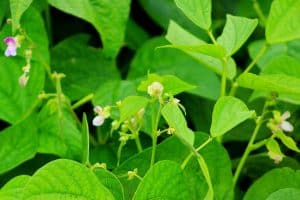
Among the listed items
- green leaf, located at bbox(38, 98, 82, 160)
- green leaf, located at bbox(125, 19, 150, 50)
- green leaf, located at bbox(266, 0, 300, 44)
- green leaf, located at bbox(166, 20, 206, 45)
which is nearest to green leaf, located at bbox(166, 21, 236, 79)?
green leaf, located at bbox(166, 20, 206, 45)

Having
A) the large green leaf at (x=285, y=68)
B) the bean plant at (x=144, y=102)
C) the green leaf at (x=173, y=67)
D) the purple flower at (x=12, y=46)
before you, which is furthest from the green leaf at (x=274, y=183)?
the purple flower at (x=12, y=46)

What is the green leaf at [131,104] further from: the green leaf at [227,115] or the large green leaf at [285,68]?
the large green leaf at [285,68]

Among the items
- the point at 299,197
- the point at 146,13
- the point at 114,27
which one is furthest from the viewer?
the point at 146,13

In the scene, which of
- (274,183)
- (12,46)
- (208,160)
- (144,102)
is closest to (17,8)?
(12,46)

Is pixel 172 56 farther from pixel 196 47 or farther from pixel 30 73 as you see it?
pixel 196 47

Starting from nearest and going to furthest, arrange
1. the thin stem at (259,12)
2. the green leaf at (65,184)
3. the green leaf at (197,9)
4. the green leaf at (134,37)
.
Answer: the green leaf at (65,184), the green leaf at (197,9), the thin stem at (259,12), the green leaf at (134,37)

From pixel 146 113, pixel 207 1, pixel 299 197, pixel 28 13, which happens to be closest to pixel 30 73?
pixel 28 13

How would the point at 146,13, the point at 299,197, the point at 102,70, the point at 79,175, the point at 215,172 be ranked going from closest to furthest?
the point at 79,175, the point at 299,197, the point at 215,172, the point at 102,70, the point at 146,13
